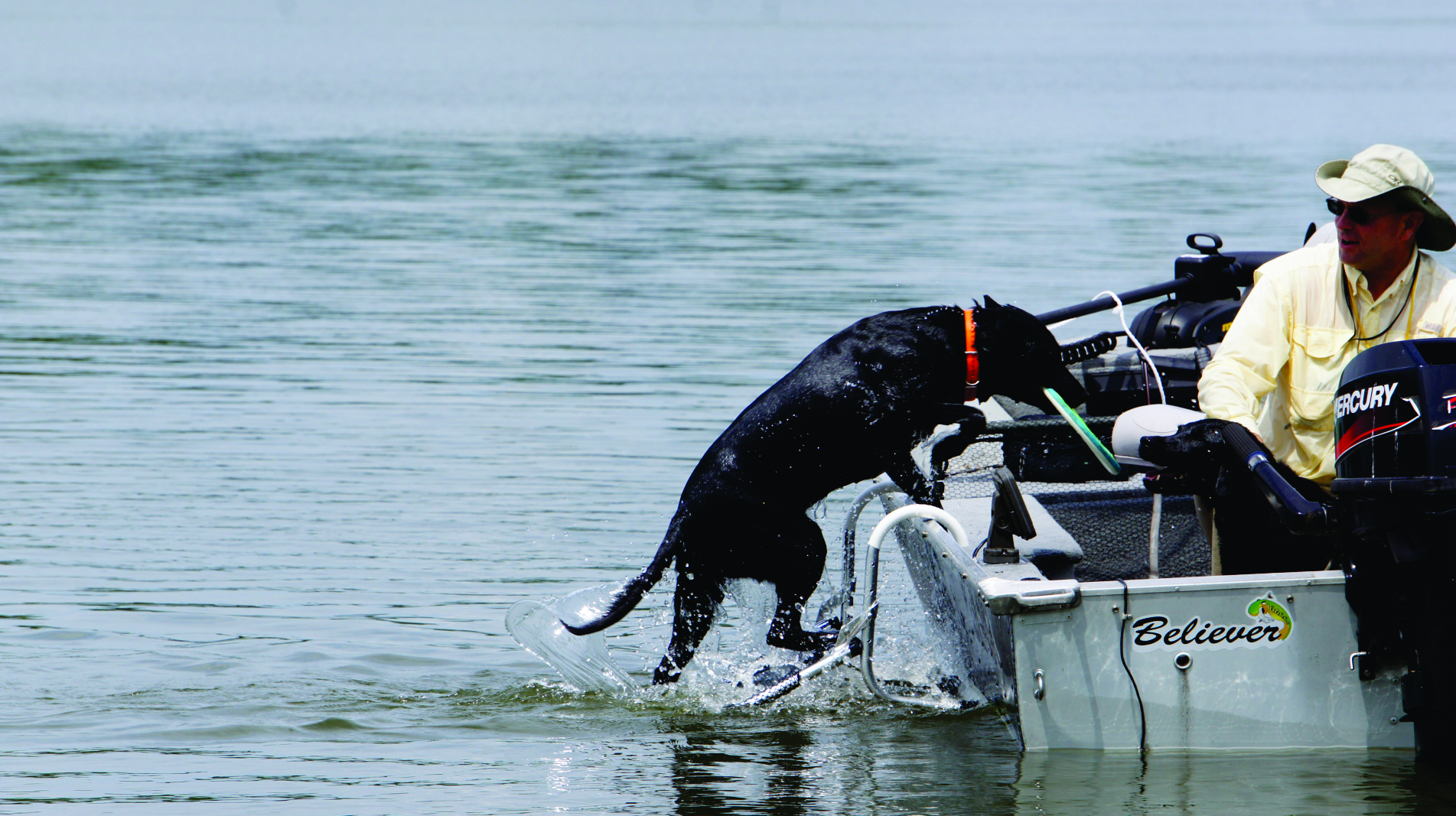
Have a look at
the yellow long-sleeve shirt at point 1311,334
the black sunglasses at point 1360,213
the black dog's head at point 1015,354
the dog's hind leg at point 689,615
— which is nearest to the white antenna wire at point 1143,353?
the black dog's head at point 1015,354

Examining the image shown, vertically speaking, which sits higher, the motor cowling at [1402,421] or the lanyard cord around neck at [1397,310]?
the lanyard cord around neck at [1397,310]

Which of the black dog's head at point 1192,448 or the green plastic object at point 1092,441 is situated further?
the green plastic object at point 1092,441

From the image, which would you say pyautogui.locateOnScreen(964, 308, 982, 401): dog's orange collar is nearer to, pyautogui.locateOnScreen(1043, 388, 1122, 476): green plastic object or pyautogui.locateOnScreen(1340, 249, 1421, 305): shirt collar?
pyautogui.locateOnScreen(1043, 388, 1122, 476): green plastic object

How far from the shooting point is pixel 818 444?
15.7ft

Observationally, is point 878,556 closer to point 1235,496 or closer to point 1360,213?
point 1235,496

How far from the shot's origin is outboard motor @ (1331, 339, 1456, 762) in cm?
366

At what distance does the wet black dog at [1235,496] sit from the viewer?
4.05 m

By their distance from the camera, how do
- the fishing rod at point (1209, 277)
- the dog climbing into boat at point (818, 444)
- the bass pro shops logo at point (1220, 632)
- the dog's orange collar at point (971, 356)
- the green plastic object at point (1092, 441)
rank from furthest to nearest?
the fishing rod at point (1209, 277)
the dog's orange collar at point (971, 356)
the dog climbing into boat at point (818, 444)
the green plastic object at point (1092, 441)
the bass pro shops logo at point (1220, 632)

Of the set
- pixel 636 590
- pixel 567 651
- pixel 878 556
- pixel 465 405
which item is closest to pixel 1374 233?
pixel 878 556

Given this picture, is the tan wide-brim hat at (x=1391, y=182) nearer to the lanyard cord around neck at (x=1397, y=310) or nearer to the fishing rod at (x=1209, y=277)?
the lanyard cord around neck at (x=1397, y=310)

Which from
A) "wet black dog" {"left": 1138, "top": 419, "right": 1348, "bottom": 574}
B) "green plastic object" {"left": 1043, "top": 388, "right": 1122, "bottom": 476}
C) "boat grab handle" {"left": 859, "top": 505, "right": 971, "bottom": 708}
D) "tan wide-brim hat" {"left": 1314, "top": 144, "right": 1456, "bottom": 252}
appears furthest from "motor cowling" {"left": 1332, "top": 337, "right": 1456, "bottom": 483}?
"boat grab handle" {"left": 859, "top": 505, "right": 971, "bottom": 708}

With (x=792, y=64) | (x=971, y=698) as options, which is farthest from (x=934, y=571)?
(x=792, y=64)

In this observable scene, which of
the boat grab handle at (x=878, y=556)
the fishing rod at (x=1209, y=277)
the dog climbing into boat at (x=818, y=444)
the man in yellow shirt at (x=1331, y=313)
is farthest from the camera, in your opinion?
the fishing rod at (x=1209, y=277)

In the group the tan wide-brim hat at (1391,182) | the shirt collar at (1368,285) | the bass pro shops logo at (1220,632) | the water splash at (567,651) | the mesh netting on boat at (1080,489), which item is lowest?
the water splash at (567,651)
